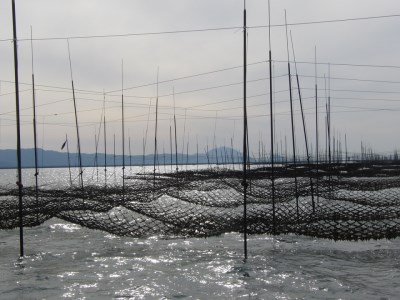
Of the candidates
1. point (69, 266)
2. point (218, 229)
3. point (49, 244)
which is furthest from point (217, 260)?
point (49, 244)

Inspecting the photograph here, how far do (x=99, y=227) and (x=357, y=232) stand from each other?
7307 mm

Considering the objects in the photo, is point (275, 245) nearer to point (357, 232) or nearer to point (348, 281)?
point (357, 232)

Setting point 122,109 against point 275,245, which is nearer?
point 275,245

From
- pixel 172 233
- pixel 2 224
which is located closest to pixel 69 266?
pixel 172 233

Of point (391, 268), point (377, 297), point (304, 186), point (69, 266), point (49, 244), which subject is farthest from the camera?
point (304, 186)

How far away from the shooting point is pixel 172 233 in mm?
12898

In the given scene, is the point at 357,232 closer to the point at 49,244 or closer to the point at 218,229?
the point at 218,229

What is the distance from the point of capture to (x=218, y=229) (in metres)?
12.3

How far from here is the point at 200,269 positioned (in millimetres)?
9711

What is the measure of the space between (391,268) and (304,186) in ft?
54.6

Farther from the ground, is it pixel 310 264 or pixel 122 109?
pixel 122 109

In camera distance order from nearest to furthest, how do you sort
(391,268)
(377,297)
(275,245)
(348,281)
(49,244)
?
(377,297) → (348,281) → (391,268) → (275,245) → (49,244)

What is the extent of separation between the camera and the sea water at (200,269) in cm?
811

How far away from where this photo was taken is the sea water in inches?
319
